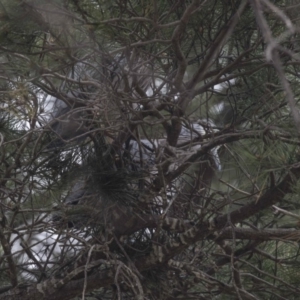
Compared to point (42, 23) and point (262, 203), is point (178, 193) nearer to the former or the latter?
point (262, 203)

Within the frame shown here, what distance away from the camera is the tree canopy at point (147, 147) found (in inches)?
58.3

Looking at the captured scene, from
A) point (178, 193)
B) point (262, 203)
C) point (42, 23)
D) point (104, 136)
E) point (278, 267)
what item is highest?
point (42, 23)

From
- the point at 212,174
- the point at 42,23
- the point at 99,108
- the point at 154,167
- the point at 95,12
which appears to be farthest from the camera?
the point at 212,174

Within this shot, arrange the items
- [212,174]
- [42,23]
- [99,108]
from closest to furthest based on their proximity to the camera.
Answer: [42,23] < [99,108] < [212,174]

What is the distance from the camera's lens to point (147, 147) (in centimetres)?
182

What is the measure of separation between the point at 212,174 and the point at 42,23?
753mm

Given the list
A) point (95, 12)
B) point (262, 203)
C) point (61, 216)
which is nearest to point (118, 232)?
point (61, 216)

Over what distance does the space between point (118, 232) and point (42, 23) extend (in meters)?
0.64

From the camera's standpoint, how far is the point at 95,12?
1.47m

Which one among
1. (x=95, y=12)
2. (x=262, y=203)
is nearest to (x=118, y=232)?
(x=262, y=203)

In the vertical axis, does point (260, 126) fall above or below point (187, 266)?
above

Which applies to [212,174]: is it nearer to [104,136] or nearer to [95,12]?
[104,136]

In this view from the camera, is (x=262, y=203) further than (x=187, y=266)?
No

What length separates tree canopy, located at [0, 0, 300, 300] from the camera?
1481 millimetres
